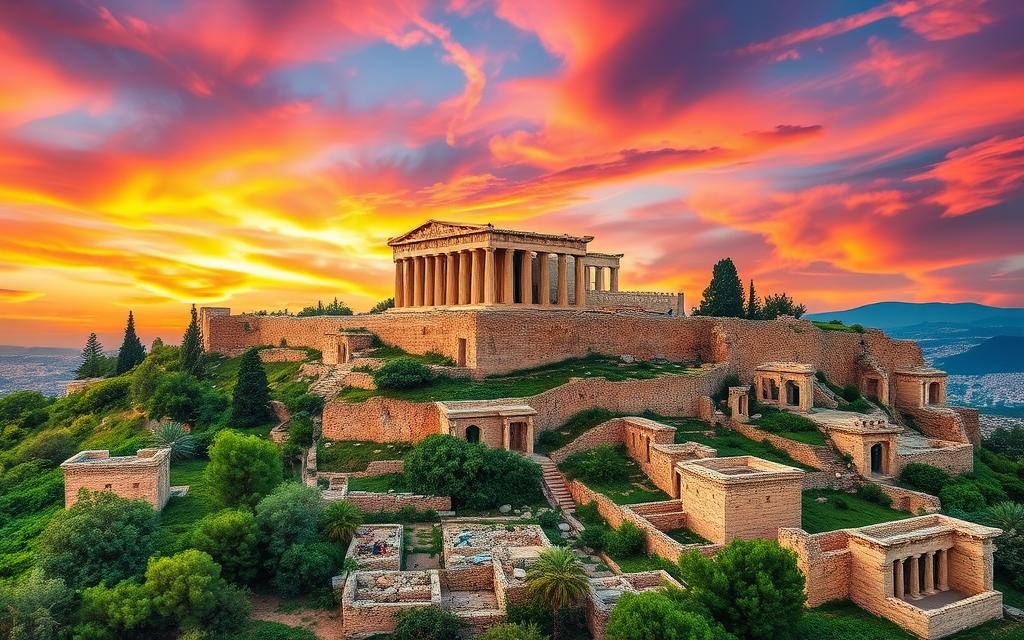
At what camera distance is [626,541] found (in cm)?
1916

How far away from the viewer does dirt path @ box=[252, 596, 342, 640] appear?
15164mm

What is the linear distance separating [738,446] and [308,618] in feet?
66.1

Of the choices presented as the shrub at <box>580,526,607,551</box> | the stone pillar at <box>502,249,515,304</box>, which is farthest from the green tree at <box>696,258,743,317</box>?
the shrub at <box>580,526,607,551</box>

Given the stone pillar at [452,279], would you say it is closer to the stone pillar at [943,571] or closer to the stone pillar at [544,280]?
the stone pillar at [544,280]

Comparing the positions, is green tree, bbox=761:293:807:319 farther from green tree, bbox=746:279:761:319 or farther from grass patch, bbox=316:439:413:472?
grass patch, bbox=316:439:413:472

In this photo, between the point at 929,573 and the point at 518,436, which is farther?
the point at 518,436

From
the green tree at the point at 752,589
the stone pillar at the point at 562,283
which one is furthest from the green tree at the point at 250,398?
the green tree at the point at 752,589

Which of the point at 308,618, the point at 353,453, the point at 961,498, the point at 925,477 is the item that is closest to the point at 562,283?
the point at 353,453

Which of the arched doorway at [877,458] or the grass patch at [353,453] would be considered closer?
the grass patch at [353,453]

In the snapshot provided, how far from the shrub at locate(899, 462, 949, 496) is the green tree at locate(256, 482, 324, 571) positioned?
83.4ft

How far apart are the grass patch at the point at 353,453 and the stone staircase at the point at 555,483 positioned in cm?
606

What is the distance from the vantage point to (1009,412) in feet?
394

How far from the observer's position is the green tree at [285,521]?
17266 millimetres

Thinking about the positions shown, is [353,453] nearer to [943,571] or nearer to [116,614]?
[116,614]
